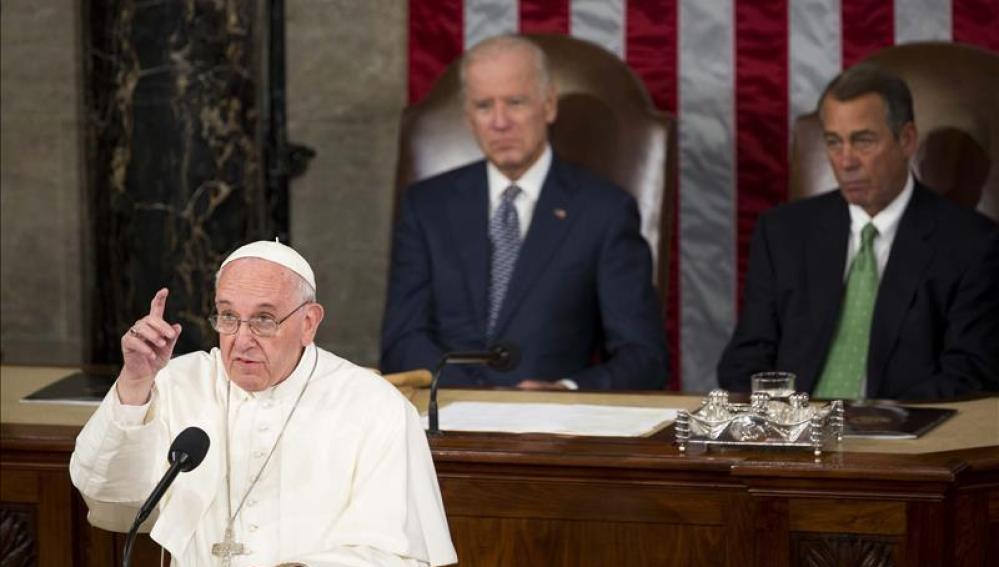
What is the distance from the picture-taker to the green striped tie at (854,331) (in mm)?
5762

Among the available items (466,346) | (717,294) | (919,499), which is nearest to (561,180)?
(466,346)

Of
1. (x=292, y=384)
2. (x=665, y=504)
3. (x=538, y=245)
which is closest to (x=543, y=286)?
(x=538, y=245)

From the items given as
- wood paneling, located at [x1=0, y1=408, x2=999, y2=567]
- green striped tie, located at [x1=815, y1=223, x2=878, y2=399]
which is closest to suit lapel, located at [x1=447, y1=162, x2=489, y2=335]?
green striped tie, located at [x1=815, y1=223, x2=878, y2=399]

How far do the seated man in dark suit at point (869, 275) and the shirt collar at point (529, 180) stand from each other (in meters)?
0.70

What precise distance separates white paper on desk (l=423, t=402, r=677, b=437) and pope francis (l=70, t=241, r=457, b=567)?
85 centimetres

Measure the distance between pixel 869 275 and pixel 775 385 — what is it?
5.09 ft

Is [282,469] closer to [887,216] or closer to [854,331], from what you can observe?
[854,331]

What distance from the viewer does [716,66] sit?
714 centimetres

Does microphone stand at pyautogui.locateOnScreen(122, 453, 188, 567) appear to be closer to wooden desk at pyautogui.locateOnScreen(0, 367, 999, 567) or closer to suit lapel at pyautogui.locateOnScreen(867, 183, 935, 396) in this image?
wooden desk at pyautogui.locateOnScreen(0, 367, 999, 567)

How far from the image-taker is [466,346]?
20.1ft

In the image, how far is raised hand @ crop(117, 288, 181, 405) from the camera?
3426 millimetres

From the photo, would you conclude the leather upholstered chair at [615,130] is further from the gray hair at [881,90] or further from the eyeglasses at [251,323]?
the eyeglasses at [251,323]

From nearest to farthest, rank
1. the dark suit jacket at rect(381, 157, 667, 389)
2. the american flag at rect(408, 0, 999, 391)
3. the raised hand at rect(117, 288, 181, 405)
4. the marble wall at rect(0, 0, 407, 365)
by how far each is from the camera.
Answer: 1. the raised hand at rect(117, 288, 181, 405)
2. the dark suit jacket at rect(381, 157, 667, 389)
3. the american flag at rect(408, 0, 999, 391)
4. the marble wall at rect(0, 0, 407, 365)

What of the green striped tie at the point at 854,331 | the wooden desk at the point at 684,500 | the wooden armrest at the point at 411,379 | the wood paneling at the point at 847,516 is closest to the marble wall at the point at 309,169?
the green striped tie at the point at 854,331
